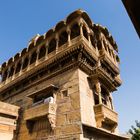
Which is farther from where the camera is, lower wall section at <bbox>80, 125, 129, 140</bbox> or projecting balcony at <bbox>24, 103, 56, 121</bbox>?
projecting balcony at <bbox>24, 103, 56, 121</bbox>

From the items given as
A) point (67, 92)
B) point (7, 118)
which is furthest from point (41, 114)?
point (7, 118)

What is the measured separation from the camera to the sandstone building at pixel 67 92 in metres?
8.48

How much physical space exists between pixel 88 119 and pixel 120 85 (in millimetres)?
5598

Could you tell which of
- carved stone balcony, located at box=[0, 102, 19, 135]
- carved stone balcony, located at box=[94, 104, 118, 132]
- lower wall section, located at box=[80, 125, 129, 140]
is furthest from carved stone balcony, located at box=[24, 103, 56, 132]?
carved stone balcony, located at box=[94, 104, 118, 132]

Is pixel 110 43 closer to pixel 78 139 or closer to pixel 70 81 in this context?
pixel 70 81

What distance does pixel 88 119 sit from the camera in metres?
8.46

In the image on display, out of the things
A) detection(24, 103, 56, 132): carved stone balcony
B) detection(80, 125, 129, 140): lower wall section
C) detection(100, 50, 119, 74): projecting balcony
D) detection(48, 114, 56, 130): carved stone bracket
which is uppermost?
detection(100, 50, 119, 74): projecting balcony

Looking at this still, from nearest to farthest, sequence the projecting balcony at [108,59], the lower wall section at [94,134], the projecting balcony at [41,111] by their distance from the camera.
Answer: the lower wall section at [94,134] → the projecting balcony at [41,111] → the projecting balcony at [108,59]

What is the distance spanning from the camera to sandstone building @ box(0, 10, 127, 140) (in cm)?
848

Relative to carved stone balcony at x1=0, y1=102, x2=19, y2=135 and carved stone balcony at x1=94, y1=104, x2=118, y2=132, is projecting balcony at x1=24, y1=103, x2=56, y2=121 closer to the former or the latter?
carved stone balcony at x1=0, y1=102, x2=19, y2=135

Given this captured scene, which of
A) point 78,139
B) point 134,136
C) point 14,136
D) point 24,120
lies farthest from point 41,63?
point 134,136

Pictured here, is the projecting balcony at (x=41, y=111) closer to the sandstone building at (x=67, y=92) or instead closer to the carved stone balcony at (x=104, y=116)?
the sandstone building at (x=67, y=92)

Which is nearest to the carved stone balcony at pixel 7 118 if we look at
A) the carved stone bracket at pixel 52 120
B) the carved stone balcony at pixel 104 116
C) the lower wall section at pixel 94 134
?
the carved stone bracket at pixel 52 120

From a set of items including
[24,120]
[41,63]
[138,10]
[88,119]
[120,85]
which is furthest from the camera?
[120,85]
